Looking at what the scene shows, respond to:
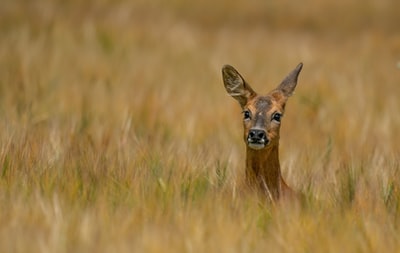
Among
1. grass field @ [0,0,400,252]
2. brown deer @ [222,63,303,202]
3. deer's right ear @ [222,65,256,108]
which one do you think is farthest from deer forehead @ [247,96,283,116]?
grass field @ [0,0,400,252]

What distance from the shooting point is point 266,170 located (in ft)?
19.2

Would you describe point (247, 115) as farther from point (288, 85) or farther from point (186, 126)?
point (186, 126)

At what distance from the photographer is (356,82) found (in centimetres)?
991

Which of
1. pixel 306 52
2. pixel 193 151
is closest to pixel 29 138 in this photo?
pixel 193 151

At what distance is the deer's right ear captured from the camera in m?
6.17

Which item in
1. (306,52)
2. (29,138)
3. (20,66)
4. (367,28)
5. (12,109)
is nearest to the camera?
(29,138)

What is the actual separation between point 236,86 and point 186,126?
6.54 feet

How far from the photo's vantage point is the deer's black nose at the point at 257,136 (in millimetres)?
5668

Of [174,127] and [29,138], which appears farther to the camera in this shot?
[174,127]

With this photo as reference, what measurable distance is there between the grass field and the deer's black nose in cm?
26

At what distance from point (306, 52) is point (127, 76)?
2800mm

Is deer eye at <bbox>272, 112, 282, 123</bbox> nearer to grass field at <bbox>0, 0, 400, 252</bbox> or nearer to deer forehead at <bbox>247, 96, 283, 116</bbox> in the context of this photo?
deer forehead at <bbox>247, 96, 283, 116</bbox>

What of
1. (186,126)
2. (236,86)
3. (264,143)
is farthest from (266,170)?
(186,126)

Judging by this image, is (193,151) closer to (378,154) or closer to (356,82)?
(378,154)
